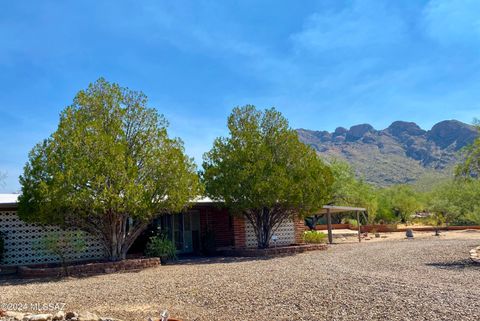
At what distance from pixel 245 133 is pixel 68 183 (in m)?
7.77

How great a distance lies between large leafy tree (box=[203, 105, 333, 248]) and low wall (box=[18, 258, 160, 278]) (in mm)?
4474

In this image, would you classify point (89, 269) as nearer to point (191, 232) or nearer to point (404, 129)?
point (191, 232)

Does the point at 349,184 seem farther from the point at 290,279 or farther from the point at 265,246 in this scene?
the point at 290,279

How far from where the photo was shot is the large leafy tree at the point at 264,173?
654 inches

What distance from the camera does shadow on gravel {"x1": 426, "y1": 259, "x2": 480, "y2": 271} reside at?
11102 mm

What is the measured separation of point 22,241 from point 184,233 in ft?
21.6

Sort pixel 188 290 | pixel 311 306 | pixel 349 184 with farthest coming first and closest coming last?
pixel 349 184, pixel 188 290, pixel 311 306

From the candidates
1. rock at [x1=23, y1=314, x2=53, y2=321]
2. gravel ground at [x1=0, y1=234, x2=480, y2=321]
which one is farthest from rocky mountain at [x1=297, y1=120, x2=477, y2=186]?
rock at [x1=23, y1=314, x2=53, y2=321]

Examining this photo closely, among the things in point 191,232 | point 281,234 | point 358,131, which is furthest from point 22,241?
point 358,131

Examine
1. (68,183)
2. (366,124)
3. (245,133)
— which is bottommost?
(68,183)

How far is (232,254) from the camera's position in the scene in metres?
17.4

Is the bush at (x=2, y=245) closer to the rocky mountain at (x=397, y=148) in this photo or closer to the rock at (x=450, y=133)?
the rocky mountain at (x=397, y=148)

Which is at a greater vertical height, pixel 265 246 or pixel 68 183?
pixel 68 183

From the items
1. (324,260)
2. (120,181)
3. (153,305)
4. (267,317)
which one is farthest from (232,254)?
(267,317)
